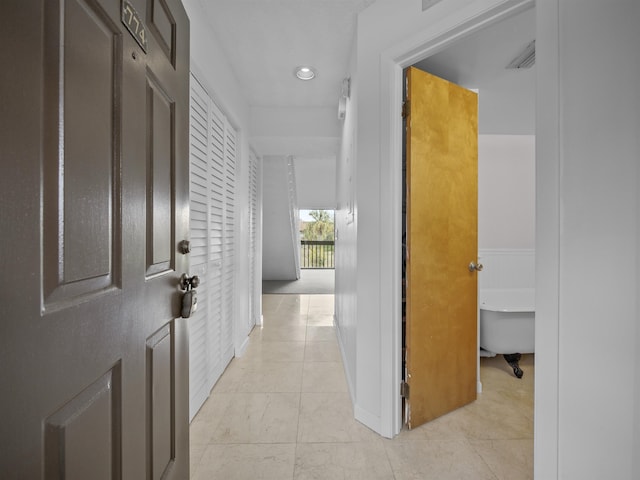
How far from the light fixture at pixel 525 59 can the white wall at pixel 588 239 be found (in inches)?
46.4

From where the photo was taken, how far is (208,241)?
209 cm

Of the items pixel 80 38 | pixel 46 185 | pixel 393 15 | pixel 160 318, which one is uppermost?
pixel 393 15

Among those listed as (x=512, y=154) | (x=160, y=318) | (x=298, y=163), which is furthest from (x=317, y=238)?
(x=160, y=318)

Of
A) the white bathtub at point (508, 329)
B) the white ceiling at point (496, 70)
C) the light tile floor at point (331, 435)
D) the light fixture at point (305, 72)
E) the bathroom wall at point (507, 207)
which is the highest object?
the light fixture at point (305, 72)

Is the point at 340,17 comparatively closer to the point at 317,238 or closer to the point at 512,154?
the point at 512,154

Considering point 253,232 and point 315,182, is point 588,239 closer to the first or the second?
point 253,232

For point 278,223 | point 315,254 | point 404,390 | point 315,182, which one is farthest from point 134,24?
point 315,254

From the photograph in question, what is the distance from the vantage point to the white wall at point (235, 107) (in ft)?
5.83

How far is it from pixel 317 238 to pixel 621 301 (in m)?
10.0

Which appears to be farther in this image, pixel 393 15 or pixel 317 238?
pixel 317 238

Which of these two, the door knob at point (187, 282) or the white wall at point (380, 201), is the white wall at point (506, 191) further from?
the door knob at point (187, 282)

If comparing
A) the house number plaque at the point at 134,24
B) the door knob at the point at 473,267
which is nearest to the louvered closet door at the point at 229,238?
the house number plaque at the point at 134,24

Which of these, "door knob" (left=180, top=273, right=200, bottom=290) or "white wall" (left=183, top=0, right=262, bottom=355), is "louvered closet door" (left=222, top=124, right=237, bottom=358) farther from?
"door knob" (left=180, top=273, right=200, bottom=290)

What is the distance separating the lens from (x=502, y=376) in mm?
2451
